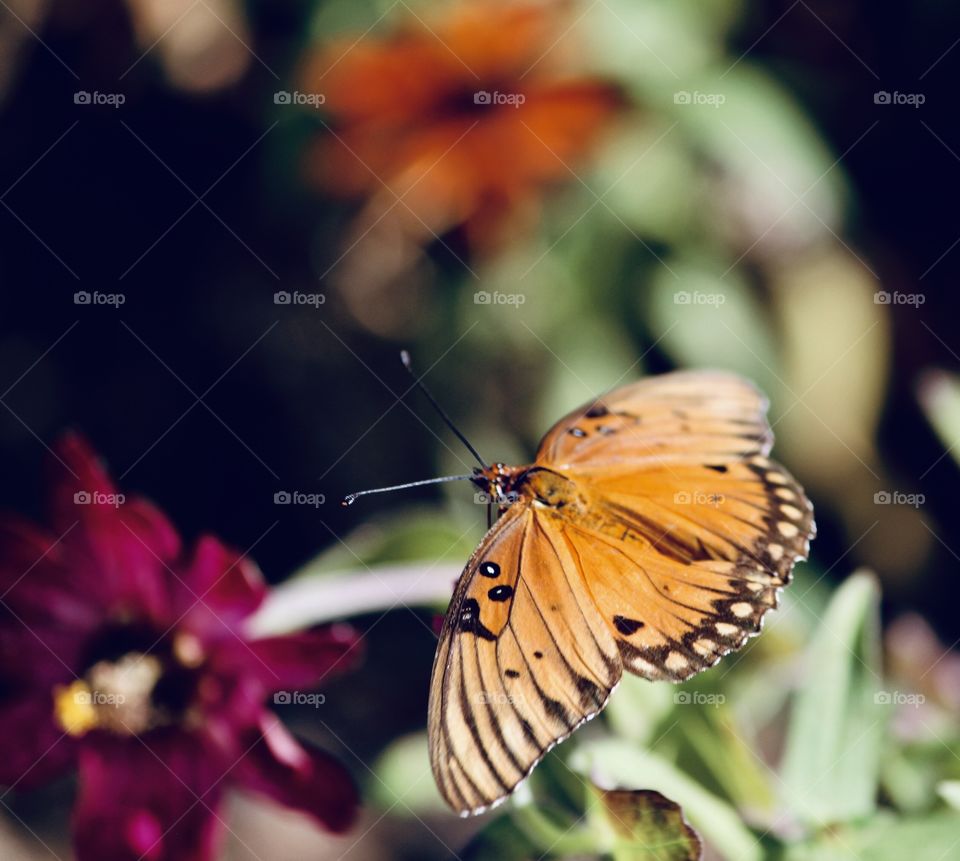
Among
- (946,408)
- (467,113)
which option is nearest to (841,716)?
(946,408)

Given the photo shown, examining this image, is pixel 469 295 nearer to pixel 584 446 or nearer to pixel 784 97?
pixel 784 97

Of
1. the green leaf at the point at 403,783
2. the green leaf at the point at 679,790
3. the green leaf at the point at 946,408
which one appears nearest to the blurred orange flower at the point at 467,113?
the green leaf at the point at 946,408

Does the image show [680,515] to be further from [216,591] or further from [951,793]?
[216,591]

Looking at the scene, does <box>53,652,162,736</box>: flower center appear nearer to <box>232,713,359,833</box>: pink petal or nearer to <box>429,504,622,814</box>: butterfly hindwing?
<box>232,713,359,833</box>: pink petal

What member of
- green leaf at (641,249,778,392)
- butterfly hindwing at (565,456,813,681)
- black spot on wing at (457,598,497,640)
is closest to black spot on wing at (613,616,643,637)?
butterfly hindwing at (565,456,813,681)

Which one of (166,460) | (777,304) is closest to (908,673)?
(777,304)

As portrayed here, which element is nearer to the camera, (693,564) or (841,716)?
(693,564)
